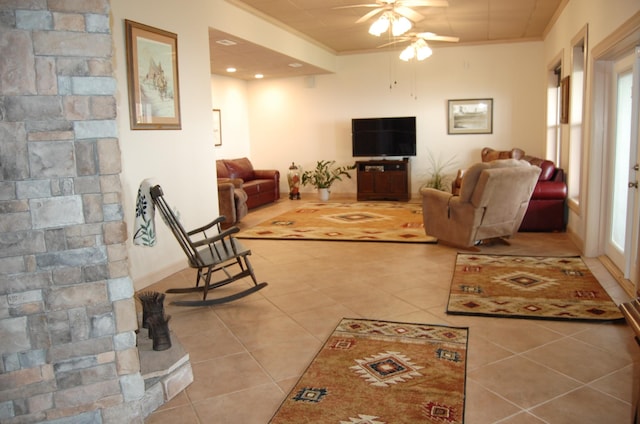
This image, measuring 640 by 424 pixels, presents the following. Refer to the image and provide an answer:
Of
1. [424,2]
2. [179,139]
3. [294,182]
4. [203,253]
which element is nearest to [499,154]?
[294,182]

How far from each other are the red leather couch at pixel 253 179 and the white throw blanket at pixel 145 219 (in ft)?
16.8

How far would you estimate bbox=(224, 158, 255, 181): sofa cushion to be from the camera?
945cm

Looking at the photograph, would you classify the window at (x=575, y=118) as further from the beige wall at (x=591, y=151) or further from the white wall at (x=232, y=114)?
the white wall at (x=232, y=114)

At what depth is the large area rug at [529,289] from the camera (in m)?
3.68

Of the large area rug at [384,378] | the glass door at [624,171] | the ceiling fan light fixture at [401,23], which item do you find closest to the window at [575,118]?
the glass door at [624,171]

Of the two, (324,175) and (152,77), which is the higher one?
(152,77)

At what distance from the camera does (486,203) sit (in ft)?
17.5

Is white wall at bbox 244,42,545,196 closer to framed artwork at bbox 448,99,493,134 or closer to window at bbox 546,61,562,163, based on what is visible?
framed artwork at bbox 448,99,493,134

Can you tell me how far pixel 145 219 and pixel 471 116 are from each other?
751 centimetres

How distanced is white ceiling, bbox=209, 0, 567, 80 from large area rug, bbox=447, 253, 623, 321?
313 cm

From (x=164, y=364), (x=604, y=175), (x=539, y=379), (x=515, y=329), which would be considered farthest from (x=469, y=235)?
(x=164, y=364)

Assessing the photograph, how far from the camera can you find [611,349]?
3051 mm

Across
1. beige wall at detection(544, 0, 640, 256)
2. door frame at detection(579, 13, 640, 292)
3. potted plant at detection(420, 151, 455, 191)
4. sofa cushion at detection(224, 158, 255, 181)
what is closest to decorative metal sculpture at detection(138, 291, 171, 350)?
beige wall at detection(544, 0, 640, 256)

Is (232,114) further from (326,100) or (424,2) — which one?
(424,2)
